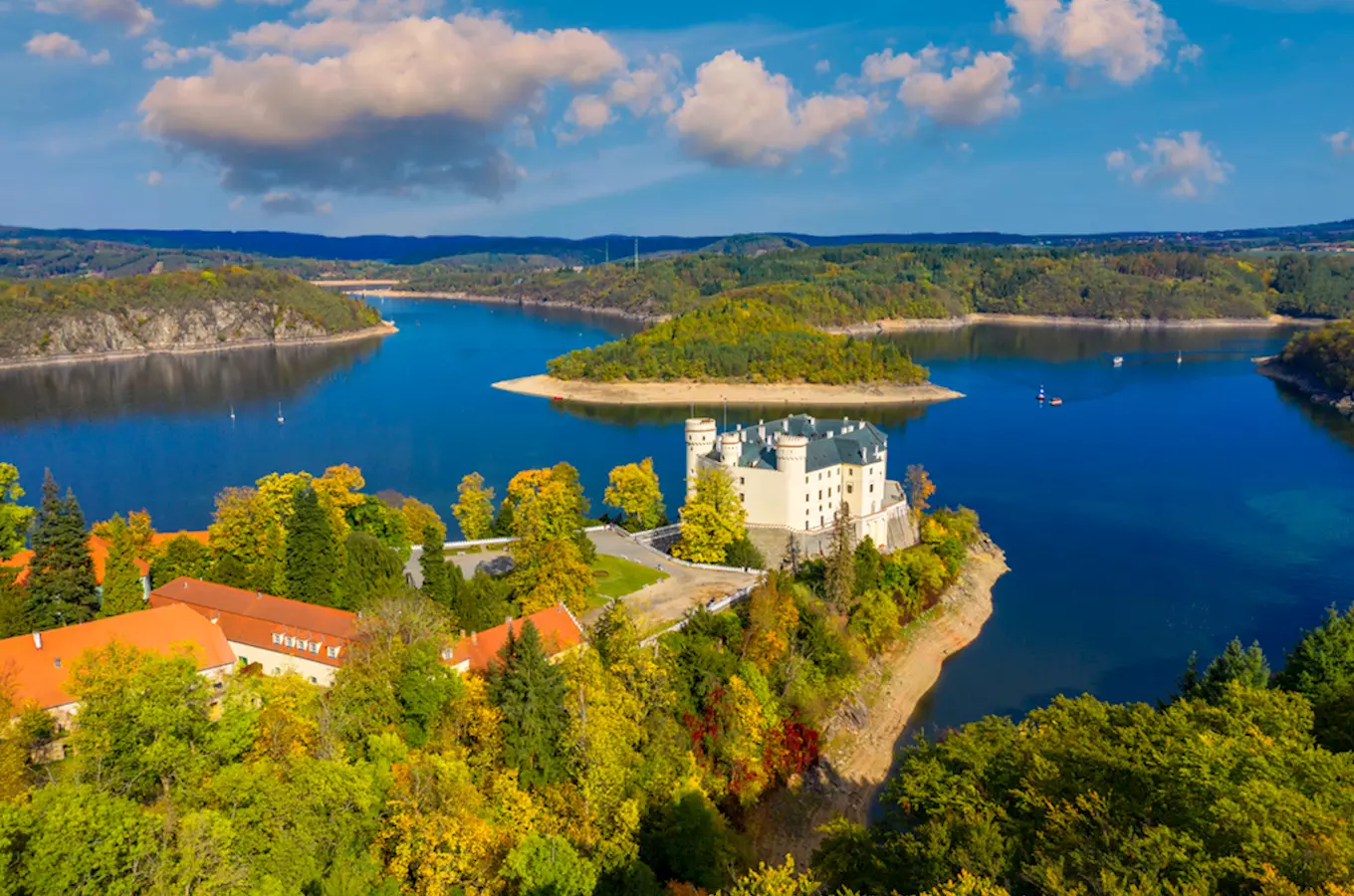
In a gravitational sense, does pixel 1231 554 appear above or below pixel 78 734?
below

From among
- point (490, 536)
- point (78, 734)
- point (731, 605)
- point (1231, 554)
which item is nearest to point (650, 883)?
point (78, 734)

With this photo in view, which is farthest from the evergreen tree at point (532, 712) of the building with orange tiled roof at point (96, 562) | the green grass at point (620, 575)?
the building with orange tiled roof at point (96, 562)

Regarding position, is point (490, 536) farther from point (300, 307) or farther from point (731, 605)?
point (300, 307)

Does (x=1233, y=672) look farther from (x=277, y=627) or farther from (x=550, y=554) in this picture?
(x=277, y=627)

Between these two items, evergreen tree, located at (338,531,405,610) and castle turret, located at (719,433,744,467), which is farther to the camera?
castle turret, located at (719,433,744,467)

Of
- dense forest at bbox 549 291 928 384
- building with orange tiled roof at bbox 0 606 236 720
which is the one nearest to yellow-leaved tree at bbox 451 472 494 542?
building with orange tiled roof at bbox 0 606 236 720

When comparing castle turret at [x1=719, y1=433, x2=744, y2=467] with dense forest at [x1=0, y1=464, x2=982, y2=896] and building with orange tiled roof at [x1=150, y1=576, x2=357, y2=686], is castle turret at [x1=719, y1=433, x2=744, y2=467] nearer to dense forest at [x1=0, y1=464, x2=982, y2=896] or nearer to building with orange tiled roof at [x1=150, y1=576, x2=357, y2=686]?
dense forest at [x1=0, y1=464, x2=982, y2=896]
